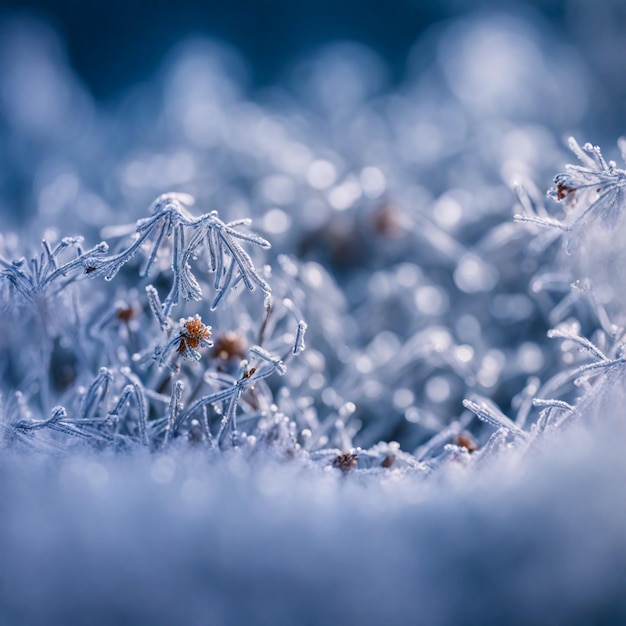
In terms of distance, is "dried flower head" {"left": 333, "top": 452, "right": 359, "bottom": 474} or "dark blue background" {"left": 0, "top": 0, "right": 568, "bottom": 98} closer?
"dried flower head" {"left": 333, "top": 452, "right": 359, "bottom": 474}

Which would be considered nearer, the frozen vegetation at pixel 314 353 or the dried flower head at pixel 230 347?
the frozen vegetation at pixel 314 353

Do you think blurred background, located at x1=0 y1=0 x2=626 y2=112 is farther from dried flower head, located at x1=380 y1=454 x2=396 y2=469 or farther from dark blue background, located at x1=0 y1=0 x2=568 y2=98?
dried flower head, located at x1=380 y1=454 x2=396 y2=469

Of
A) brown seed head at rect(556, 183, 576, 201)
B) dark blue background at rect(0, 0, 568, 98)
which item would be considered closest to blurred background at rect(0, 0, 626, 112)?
dark blue background at rect(0, 0, 568, 98)

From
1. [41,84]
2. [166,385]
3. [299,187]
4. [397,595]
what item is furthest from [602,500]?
[41,84]

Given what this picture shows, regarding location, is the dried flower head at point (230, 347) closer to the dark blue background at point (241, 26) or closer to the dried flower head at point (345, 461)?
the dried flower head at point (345, 461)

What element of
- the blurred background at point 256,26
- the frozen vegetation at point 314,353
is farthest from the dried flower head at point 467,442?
the blurred background at point 256,26

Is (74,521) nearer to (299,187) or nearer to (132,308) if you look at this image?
(132,308)

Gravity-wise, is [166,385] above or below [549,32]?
below

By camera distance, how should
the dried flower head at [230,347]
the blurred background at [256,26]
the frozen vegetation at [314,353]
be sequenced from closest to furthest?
the frozen vegetation at [314,353], the dried flower head at [230,347], the blurred background at [256,26]
